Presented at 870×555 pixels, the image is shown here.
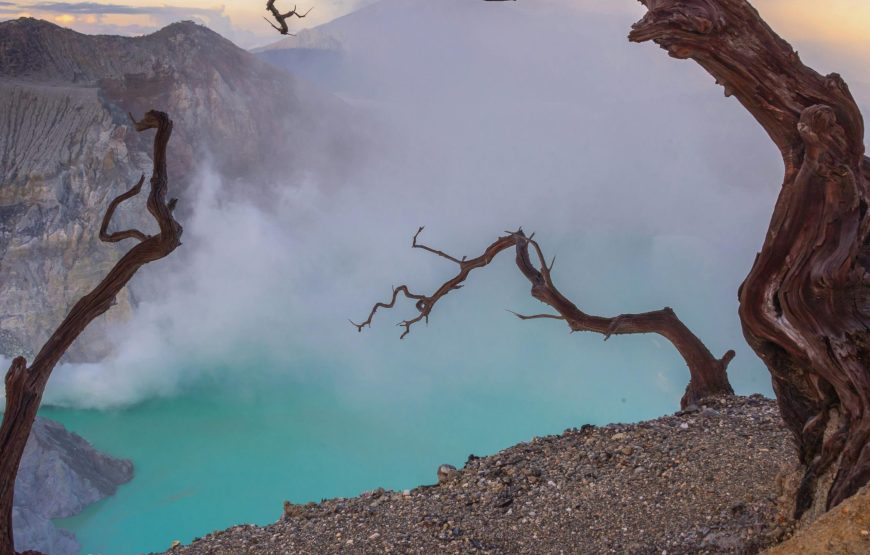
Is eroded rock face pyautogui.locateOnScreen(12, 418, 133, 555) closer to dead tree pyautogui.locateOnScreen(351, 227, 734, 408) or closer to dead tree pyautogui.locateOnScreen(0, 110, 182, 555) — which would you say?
dead tree pyautogui.locateOnScreen(0, 110, 182, 555)

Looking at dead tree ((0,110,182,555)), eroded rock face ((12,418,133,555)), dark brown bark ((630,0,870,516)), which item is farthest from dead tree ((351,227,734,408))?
eroded rock face ((12,418,133,555))

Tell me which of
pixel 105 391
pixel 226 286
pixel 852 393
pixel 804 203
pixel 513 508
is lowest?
pixel 852 393

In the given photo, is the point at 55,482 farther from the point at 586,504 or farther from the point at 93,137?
the point at 586,504

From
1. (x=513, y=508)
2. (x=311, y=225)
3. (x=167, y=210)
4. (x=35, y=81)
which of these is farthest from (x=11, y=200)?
(x=513, y=508)

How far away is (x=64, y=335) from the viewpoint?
12.8 feet

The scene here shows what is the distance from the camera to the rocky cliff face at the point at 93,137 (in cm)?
1889

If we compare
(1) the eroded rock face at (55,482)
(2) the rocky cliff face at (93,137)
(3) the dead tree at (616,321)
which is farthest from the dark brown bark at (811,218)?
(2) the rocky cliff face at (93,137)

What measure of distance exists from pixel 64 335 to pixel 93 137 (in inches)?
696

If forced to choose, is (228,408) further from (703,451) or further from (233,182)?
(703,451)

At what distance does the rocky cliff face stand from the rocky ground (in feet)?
56.6

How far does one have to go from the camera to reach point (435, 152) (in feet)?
92.6

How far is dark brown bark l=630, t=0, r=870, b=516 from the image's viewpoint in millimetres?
2637

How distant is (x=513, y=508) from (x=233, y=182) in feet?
70.0

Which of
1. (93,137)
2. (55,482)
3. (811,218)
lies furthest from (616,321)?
(93,137)
